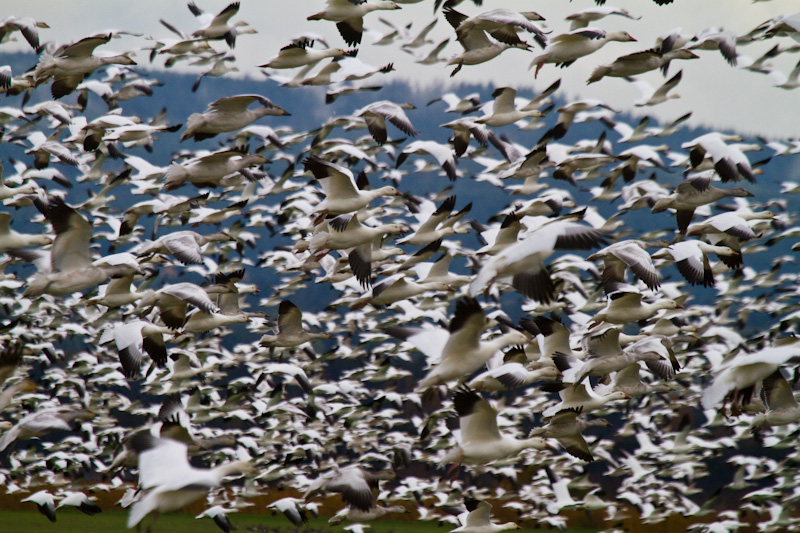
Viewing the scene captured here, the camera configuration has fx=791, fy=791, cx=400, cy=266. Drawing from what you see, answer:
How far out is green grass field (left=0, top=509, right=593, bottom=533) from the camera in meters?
18.5

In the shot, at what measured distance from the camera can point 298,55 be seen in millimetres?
10445

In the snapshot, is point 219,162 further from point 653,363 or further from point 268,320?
point 653,363

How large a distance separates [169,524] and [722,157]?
680 inches

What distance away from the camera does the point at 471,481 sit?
71.6ft

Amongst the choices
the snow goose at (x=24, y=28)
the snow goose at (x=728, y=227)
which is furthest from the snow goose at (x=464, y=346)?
the snow goose at (x=24, y=28)

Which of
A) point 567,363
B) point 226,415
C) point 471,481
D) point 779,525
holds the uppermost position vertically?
point 567,363

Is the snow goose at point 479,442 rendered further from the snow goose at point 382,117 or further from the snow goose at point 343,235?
the snow goose at point 382,117

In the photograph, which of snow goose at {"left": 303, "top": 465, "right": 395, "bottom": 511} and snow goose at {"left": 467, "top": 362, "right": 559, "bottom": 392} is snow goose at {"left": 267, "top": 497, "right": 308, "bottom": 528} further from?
snow goose at {"left": 467, "top": 362, "right": 559, "bottom": 392}

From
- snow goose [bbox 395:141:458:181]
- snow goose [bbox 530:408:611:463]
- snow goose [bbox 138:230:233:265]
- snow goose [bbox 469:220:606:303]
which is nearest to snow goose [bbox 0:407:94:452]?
snow goose [bbox 138:230:233:265]

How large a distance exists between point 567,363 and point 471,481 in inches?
495

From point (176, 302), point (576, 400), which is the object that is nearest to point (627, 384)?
point (576, 400)

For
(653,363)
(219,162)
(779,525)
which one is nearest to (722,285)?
(779,525)

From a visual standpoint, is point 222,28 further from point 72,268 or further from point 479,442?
point 479,442

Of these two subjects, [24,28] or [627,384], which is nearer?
[627,384]
